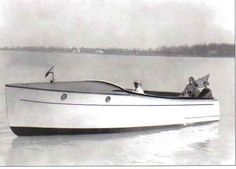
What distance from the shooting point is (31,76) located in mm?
2332

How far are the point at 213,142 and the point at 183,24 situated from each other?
688mm

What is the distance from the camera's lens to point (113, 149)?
2.33 metres

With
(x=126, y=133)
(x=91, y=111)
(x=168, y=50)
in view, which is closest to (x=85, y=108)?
(x=91, y=111)

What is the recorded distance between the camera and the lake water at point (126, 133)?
7.48ft

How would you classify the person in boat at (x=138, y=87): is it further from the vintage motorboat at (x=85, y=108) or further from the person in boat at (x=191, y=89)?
the person in boat at (x=191, y=89)

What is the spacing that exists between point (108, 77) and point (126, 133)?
1.12ft

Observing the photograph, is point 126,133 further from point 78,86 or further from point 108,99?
point 78,86

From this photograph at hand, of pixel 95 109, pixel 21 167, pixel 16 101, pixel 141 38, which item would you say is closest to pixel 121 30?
pixel 141 38

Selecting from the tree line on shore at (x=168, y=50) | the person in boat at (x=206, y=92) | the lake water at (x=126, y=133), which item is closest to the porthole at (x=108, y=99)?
the lake water at (x=126, y=133)

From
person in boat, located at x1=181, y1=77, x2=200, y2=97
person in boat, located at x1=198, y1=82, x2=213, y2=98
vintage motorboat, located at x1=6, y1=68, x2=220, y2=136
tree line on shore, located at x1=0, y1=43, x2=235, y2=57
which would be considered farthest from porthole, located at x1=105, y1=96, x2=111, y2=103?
person in boat, located at x1=198, y1=82, x2=213, y2=98

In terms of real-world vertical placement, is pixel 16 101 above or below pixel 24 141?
above

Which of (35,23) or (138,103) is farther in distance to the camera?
(138,103)

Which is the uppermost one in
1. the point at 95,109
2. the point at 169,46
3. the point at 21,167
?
the point at 169,46

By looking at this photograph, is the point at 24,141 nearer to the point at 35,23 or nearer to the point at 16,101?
the point at 16,101
